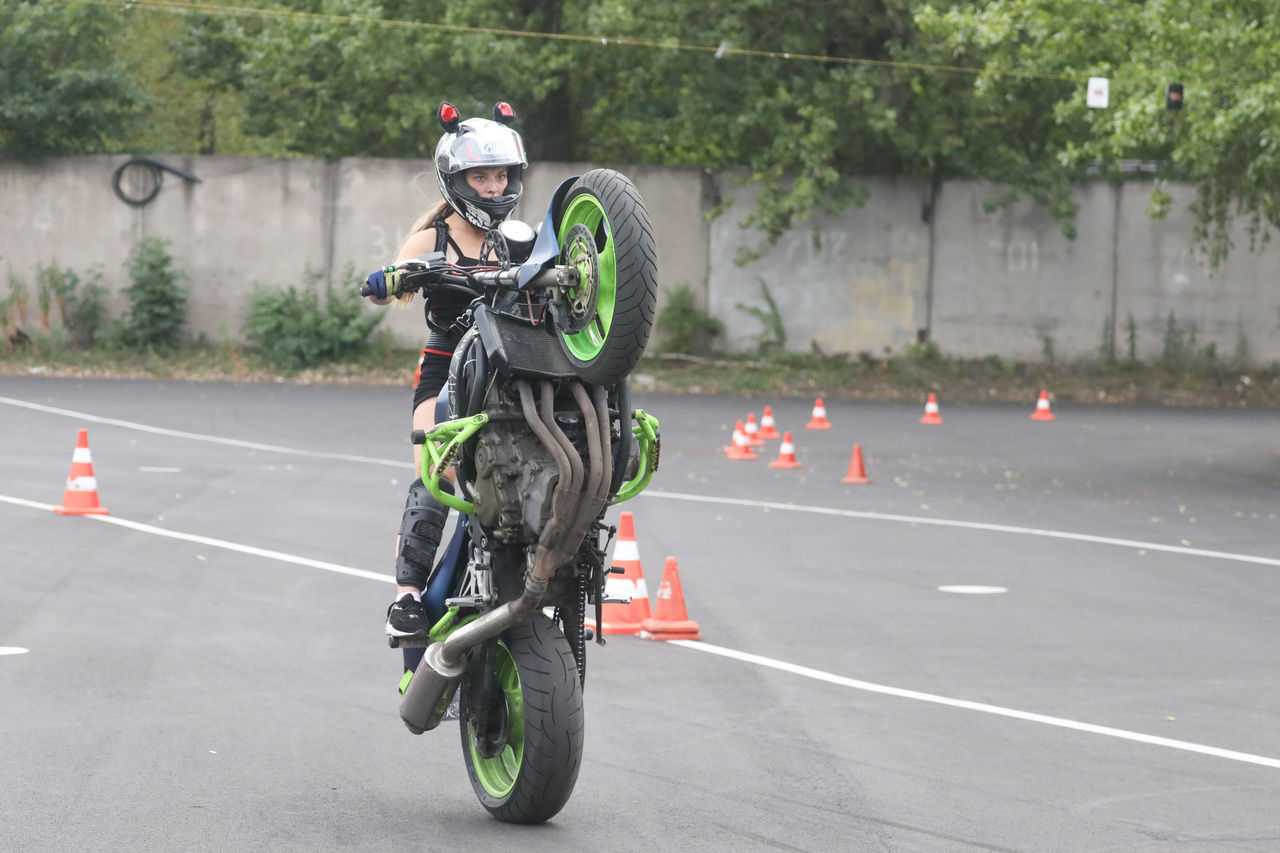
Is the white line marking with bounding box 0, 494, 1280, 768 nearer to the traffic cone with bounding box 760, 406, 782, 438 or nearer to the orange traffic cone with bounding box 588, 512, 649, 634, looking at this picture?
the orange traffic cone with bounding box 588, 512, 649, 634

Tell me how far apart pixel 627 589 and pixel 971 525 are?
5.28 m

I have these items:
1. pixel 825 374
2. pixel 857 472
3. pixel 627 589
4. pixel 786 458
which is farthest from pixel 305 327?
pixel 627 589

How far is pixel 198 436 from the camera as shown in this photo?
61.6 feet

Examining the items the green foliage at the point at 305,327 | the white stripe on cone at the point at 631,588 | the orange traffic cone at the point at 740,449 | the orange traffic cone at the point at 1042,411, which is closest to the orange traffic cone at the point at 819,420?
the orange traffic cone at the point at 740,449

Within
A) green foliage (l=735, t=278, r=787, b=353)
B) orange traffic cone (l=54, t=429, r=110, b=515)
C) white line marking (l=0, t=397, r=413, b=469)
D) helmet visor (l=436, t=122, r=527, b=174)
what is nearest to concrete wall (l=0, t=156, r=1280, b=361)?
green foliage (l=735, t=278, r=787, b=353)

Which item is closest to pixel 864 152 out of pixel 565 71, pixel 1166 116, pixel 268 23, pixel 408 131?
pixel 565 71

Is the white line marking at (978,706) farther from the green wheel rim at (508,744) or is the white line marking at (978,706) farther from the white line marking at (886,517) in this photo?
the white line marking at (886,517)

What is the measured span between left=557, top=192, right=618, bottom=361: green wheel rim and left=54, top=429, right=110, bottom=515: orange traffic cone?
8.25m

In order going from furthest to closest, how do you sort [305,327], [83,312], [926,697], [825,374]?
1. [83,312]
2. [825,374]
3. [305,327]
4. [926,697]

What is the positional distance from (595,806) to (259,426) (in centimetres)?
1513

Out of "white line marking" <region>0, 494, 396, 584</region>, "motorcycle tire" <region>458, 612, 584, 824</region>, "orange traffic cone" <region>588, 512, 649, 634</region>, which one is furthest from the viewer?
"white line marking" <region>0, 494, 396, 584</region>

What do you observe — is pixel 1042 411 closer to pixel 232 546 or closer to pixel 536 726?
pixel 232 546

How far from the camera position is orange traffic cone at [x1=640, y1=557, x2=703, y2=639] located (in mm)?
8742

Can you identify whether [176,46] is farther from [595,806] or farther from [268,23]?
[595,806]
